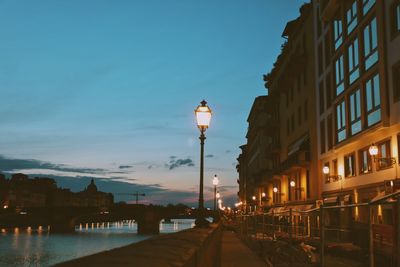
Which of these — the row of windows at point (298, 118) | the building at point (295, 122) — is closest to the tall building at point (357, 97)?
the building at point (295, 122)

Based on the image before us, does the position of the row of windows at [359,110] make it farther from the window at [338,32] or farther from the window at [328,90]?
the window at [338,32]

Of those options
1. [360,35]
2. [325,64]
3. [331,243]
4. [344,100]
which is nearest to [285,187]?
[325,64]

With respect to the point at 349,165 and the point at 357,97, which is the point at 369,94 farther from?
the point at 349,165

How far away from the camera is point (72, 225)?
15475cm

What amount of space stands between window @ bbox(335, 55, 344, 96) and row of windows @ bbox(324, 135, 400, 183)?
4529 millimetres

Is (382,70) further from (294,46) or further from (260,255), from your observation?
(294,46)

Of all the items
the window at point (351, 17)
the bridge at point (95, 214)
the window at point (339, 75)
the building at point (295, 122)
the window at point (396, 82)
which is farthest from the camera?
the bridge at point (95, 214)

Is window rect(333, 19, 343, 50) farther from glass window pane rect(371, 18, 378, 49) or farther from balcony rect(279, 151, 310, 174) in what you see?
balcony rect(279, 151, 310, 174)

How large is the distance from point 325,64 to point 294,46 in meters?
13.4

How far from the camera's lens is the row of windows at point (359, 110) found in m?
30.9

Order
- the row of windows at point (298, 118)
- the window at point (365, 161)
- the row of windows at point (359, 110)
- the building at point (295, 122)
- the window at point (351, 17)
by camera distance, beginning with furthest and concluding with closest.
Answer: the row of windows at point (298, 118), the building at point (295, 122), the window at point (351, 17), the window at point (365, 161), the row of windows at point (359, 110)

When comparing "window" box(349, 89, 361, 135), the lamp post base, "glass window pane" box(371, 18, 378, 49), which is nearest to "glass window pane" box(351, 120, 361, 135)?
"window" box(349, 89, 361, 135)

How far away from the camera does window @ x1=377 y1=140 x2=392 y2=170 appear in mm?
30159

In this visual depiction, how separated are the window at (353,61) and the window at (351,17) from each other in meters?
1.09
